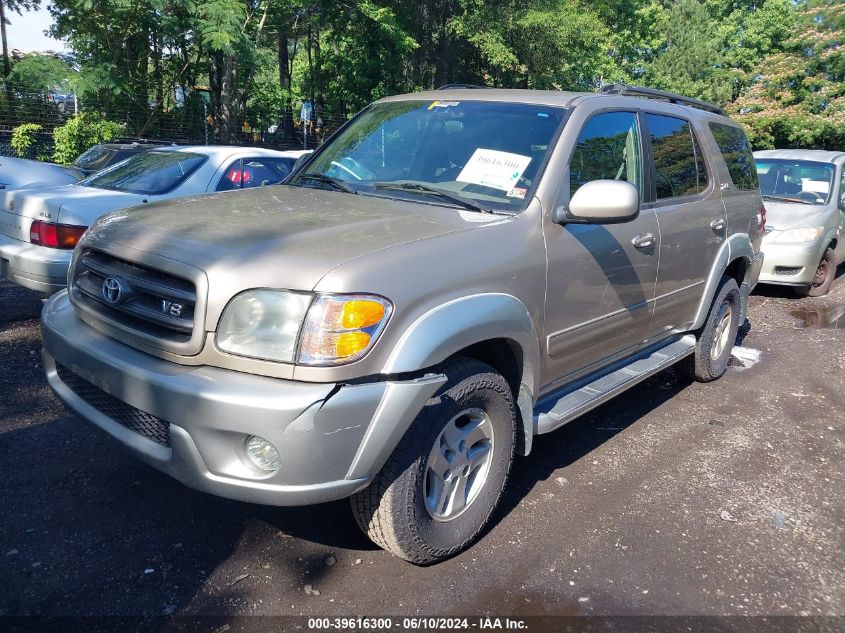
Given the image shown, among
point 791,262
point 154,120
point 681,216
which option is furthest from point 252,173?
point 154,120

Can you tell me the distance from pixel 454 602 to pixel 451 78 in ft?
79.6

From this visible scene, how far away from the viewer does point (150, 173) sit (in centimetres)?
672

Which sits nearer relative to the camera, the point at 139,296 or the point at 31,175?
the point at 139,296

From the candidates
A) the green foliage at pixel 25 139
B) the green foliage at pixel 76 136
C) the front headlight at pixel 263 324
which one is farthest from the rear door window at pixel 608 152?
the green foliage at pixel 25 139

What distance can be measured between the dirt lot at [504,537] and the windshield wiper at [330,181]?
162 cm

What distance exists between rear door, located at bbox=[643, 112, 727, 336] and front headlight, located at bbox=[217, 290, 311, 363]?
250cm

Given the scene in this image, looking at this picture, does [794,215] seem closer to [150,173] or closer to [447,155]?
[447,155]

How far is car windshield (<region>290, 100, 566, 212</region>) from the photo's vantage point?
3.43m

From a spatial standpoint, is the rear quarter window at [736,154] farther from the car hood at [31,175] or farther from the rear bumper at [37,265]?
the car hood at [31,175]

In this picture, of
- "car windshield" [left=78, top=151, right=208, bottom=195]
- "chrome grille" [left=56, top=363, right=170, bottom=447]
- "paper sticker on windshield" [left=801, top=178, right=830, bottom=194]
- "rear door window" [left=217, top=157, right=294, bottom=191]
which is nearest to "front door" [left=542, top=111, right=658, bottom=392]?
"chrome grille" [left=56, top=363, right=170, bottom=447]

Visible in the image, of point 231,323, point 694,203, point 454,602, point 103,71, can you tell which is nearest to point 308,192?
point 231,323

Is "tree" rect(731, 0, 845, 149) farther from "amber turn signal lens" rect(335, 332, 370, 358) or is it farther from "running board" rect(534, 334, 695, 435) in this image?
"amber turn signal lens" rect(335, 332, 370, 358)

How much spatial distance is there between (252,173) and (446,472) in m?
5.05

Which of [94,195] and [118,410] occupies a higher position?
[94,195]
